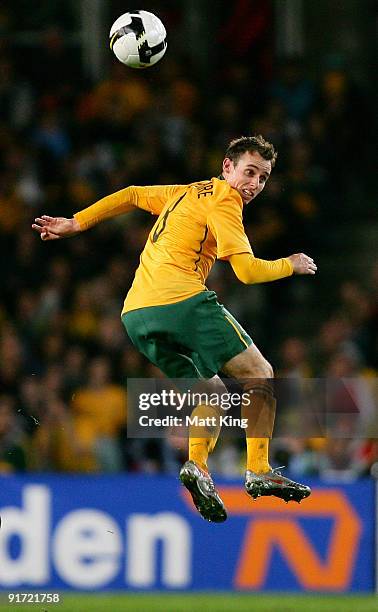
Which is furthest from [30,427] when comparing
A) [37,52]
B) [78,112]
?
[37,52]

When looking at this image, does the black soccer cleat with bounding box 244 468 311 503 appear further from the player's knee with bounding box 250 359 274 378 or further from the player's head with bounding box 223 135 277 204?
the player's head with bounding box 223 135 277 204

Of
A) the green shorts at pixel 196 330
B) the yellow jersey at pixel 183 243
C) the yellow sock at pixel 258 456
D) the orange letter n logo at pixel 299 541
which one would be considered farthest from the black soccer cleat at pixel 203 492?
the orange letter n logo at pixel 299 541

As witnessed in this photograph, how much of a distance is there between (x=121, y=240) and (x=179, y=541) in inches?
114

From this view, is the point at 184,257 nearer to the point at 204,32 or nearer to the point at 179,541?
the point at 179,541

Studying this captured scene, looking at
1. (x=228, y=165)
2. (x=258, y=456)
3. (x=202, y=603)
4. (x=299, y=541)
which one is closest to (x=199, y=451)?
(x=258, y=456)

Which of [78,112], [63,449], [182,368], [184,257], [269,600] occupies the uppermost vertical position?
[78,112]

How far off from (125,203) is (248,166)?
74 centimetres

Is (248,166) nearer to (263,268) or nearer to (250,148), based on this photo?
(250,148)

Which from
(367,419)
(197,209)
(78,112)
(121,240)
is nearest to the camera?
(197,209)

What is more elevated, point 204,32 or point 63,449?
point 204,32

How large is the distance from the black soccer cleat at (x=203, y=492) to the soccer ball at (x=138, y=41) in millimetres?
2197

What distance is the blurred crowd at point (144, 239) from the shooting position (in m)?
13.0

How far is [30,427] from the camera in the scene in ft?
40.9

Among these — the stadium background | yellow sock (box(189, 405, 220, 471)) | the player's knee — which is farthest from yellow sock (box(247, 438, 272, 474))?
the stadium background
